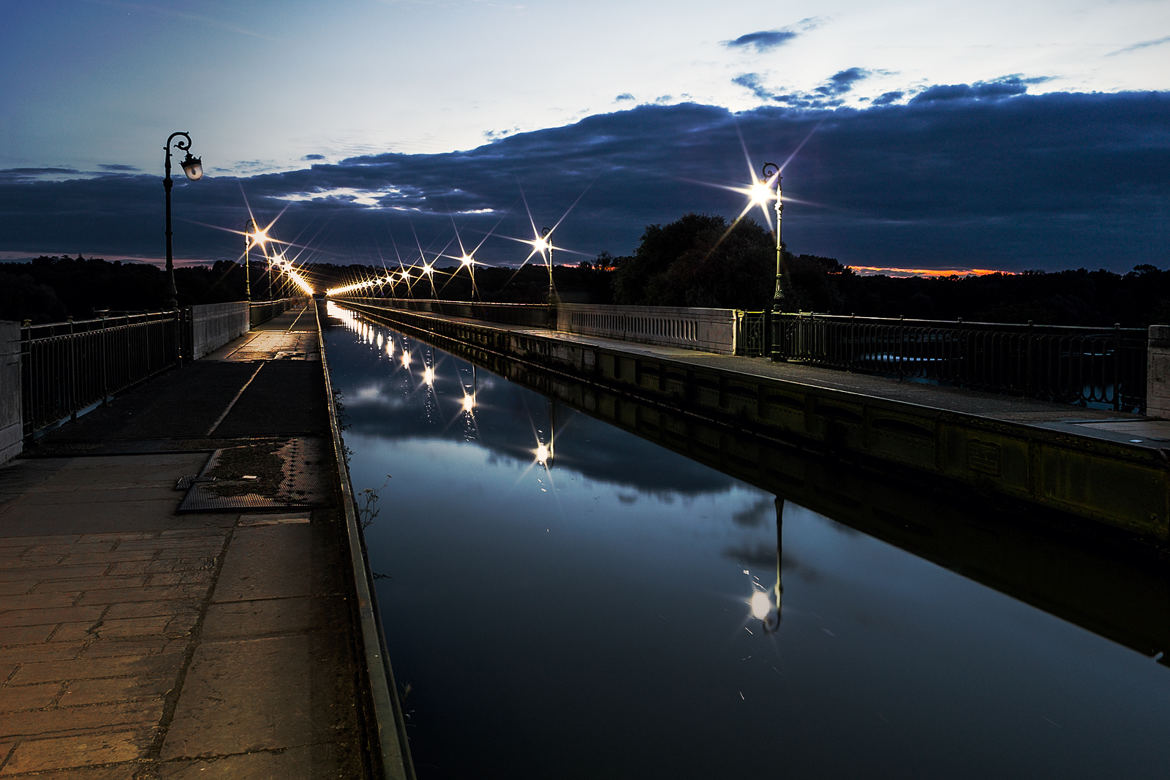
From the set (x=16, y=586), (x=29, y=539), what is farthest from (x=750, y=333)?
(x=16, y=586)

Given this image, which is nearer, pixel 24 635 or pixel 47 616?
pixel 24 635

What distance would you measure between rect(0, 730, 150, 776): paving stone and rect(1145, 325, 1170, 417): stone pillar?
12686 millimetres

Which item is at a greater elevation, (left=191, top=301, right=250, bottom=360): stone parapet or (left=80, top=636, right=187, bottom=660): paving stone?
(left=191, top=301, right=250, bottom=360): stone parapet

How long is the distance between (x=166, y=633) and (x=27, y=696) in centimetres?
92

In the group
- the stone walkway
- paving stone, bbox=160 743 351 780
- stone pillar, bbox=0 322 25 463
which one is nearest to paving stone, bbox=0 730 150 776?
the stone walkway

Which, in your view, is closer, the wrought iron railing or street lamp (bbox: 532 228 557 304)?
the wrought iron railing

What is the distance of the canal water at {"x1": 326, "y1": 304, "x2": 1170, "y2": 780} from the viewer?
232 inches

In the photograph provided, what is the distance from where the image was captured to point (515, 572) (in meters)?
10.1

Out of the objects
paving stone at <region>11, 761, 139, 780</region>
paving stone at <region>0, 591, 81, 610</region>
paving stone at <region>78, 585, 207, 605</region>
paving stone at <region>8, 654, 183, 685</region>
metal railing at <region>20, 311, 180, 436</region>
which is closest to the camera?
paving stone at <region>11, 761, 139, 780</region>

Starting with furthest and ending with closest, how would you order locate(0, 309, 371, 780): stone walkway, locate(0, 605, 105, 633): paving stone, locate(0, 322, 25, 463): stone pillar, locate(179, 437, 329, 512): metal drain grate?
locate(0, 322, 25, 463): stone pillar, locate(179, 437, 329, 512): metal drain grate, locate(0, 605, 105, 633): paving stone, locate(0, 309, 371, 780): stone walkway

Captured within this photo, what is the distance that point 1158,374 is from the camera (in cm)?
1243

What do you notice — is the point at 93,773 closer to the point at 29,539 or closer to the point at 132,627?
the point at 132,627

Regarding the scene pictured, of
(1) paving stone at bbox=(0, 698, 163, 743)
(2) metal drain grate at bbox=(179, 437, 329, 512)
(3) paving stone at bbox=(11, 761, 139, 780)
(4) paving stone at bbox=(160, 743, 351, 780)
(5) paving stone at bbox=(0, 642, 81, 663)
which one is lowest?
(4) paving stone at bbox=(160, 743, 351, 780)

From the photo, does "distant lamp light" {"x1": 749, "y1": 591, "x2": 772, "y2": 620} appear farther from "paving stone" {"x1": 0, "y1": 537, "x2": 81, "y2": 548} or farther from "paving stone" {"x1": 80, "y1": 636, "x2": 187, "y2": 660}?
"paving stone" {"x1": 0, "y1": 537, "x2": 81, "y2": 548}
